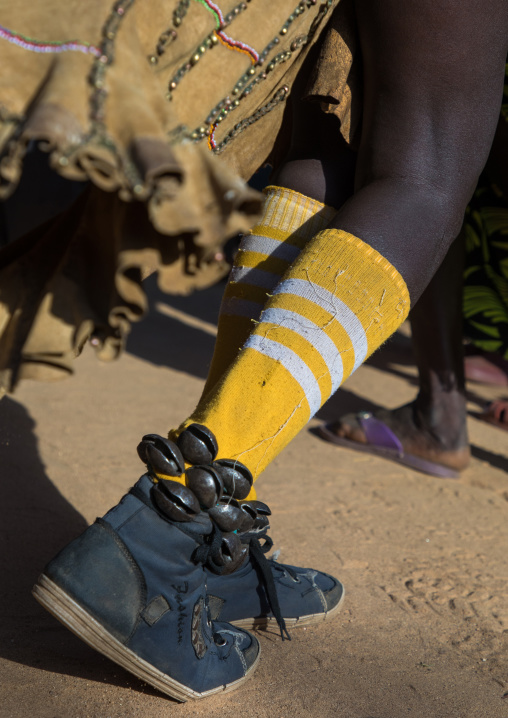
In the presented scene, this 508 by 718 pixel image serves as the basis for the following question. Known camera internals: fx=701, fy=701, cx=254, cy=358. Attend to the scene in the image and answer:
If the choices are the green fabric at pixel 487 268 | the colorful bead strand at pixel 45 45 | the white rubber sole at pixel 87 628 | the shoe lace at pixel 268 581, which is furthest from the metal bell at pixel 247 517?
the green fabric at pixel 487 268

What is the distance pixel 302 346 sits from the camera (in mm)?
1081

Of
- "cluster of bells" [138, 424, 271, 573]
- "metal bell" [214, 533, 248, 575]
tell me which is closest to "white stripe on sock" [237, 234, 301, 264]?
"cluster of bells" [138, 424, 271, 573]

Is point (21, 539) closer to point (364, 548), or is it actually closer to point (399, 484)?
point (364, 548)

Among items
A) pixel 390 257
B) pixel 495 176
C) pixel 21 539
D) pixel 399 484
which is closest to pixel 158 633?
pixel 21 539

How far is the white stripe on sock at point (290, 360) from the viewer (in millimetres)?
1076

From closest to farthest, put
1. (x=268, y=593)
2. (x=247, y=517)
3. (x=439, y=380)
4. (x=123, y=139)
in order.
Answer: (x=123, y=139)
(x=247, y=517)
(x=268, y=593)
(x=439, y=380)

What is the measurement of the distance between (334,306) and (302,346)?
0.08 meters

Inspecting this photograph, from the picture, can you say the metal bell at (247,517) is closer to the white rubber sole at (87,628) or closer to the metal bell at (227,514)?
the metal bell at (227,514)

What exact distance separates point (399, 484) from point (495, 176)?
3.20 feet

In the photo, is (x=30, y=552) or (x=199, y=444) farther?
(x=30, y=552)

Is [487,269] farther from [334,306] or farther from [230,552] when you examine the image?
[230,552]

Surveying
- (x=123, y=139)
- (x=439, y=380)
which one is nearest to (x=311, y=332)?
(x=123, y=139)

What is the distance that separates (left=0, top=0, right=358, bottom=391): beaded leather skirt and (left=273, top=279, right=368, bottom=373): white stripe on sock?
0.25 m

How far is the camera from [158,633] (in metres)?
1.08
